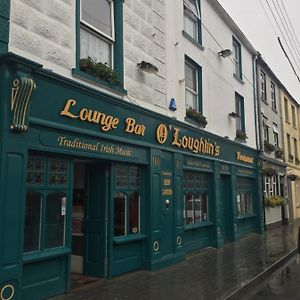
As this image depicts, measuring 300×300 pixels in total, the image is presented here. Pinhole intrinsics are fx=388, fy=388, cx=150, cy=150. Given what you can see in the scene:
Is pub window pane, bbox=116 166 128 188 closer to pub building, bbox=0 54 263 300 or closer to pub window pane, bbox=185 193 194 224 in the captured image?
pub building, bbox=0 54 263 300

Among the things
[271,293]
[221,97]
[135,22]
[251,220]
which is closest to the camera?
[271,293]


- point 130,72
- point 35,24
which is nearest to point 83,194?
point 130,72

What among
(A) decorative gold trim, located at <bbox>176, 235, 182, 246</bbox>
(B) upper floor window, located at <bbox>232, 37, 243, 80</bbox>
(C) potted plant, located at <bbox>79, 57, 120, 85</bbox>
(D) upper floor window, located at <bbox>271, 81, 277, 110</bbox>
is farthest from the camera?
(D) upper floor window, located at <bbox>271, 81, 277, 110</bbox>

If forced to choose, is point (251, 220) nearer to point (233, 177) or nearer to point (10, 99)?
point (233, 177)

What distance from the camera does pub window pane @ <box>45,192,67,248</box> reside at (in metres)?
6.76

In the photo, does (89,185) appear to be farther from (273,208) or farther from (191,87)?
(273,208)

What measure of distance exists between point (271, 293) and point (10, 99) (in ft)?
19.7

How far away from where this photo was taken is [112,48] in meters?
8.72

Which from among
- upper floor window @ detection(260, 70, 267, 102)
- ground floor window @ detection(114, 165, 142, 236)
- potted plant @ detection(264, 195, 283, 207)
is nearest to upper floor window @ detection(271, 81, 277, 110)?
upper floor window @ detection(260, 70, 267, 102)

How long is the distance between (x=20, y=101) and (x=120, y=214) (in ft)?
12.4

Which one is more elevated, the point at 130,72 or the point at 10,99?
the point at 130,72

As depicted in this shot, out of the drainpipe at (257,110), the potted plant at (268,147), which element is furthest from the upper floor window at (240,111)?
the potted plant at (268,147)

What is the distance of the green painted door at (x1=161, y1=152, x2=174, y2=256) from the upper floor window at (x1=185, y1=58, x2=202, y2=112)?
2.71 metres

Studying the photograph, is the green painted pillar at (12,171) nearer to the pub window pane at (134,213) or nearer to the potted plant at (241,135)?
the pub window pane at (134,213)
